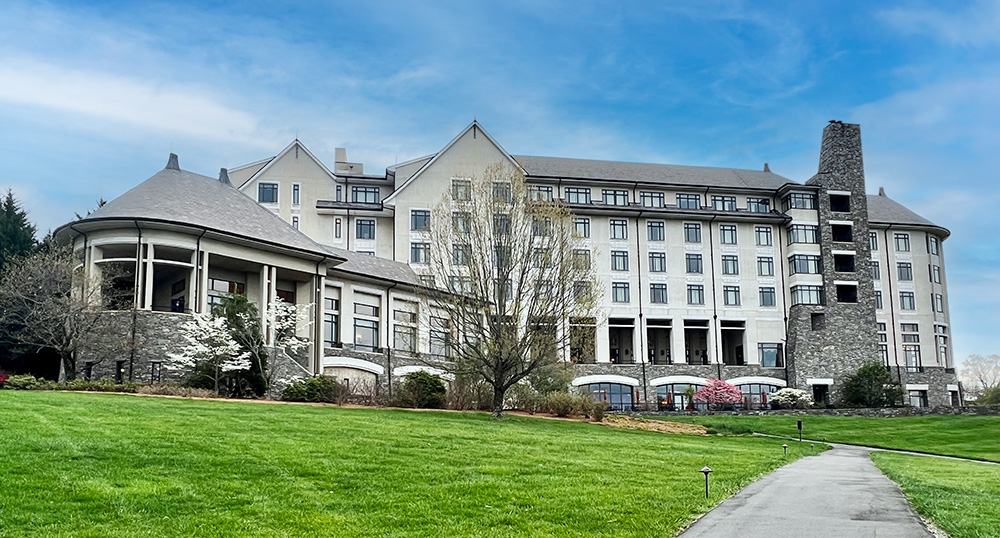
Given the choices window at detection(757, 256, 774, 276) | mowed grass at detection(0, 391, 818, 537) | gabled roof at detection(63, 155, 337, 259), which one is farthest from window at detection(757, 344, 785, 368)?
mowed grass at detection(0, 391, 818, 537)

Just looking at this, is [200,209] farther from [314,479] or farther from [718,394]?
[718,394]

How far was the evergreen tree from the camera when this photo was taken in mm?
44125

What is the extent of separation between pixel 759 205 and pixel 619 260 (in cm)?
1200

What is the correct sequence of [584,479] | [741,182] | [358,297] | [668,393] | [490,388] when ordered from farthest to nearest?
1. [741,182]
2. [668,393]
3. [358,297]
4. [490,388]
5. [584,479]

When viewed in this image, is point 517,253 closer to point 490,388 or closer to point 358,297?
point 490,388

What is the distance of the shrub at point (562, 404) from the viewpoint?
3838 cm

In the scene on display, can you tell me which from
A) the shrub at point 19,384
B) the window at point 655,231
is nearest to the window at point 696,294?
the window at point 655,231

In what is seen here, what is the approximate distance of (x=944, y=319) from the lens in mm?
72375

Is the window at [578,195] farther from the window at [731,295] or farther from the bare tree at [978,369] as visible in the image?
the bare tree at [978,369]

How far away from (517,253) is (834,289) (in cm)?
3778

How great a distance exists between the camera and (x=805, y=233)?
6538cm

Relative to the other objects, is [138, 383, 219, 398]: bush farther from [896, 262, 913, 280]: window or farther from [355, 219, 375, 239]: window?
[896, 262, 913, 280]: window

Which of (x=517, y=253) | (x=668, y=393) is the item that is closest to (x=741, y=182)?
(x=668, y=393)

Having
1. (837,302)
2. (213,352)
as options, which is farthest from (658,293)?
(213,352)
